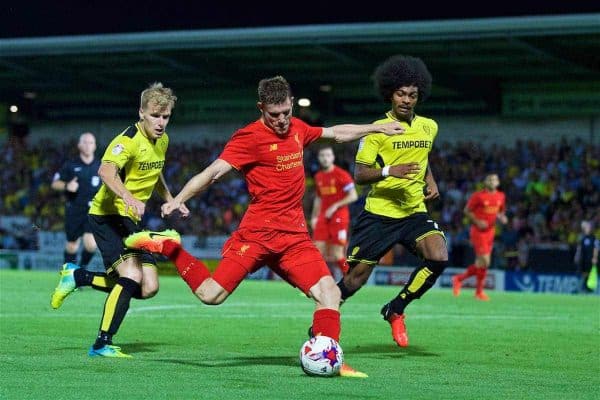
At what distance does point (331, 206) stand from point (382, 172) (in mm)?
11967

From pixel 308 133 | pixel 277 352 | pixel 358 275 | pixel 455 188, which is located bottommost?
pixel 277 352

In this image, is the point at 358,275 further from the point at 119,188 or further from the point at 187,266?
the point at 119,188

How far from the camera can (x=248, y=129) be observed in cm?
906

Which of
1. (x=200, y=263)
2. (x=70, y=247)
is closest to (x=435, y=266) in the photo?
(x=200, y=263)

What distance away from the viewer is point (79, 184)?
64.4 feet

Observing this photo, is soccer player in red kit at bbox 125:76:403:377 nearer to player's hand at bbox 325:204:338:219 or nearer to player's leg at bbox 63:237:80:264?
player's leg at bbox 63:237:80:264

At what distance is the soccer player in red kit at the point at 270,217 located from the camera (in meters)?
8.95

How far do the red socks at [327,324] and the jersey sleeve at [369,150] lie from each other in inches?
99.7

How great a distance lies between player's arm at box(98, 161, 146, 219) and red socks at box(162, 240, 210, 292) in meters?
0.35

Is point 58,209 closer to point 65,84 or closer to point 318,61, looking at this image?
point 65,84

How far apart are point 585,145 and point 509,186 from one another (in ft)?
7.88

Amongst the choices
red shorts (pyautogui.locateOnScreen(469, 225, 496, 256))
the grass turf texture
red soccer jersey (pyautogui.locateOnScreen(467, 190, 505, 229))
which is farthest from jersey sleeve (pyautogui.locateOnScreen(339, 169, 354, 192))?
the grass turf texture

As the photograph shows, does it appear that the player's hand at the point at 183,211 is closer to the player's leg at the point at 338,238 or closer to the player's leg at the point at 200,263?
the player's leg at the point at 200,263

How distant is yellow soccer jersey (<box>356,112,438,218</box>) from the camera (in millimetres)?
11093
